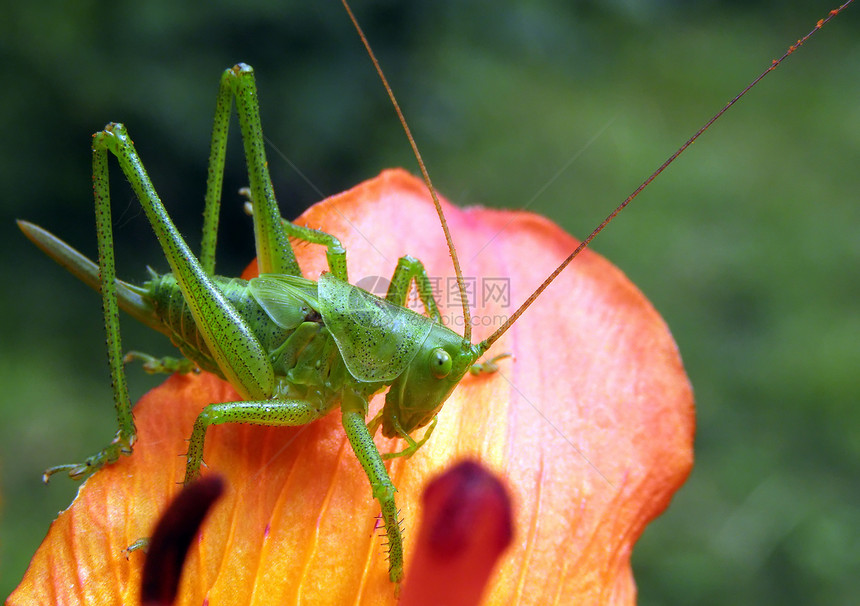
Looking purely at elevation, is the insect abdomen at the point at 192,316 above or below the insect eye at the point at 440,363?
above

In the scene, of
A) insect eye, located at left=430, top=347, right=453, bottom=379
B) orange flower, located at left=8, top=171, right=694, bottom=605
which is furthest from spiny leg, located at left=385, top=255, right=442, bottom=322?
insect eye, located at left=430, top=347, right=453, bottom=379

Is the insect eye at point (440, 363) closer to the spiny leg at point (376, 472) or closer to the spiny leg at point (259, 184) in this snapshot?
the spiny leg at point (376, 472)

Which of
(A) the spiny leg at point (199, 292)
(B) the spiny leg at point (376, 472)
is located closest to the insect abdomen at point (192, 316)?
(A) the spiny leg at point (199, 292)

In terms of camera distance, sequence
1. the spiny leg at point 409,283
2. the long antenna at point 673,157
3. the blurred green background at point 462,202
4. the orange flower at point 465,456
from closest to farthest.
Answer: the long antenna at point 673,157, the orange flower at point 465,456, the spiny leg at point 409,283, the blurred green background at point 462,202

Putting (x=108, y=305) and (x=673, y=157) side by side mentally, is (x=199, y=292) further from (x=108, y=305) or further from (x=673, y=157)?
(x=673, y=157)

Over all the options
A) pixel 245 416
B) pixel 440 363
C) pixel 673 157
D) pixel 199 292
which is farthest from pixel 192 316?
pixel 673 157

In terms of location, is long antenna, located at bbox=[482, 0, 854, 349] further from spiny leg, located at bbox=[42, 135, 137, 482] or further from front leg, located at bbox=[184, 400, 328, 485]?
spiny leg, located at bbox=[42, 135, 137, 482]

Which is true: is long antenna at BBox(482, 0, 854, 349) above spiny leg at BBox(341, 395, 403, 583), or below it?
above
